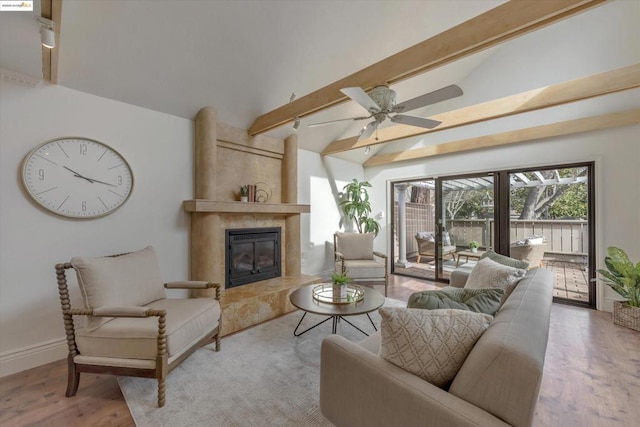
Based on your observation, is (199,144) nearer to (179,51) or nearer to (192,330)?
(179,51)

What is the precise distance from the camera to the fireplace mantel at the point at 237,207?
298 centimetres

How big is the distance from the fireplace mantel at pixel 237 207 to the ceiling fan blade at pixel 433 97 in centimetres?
209

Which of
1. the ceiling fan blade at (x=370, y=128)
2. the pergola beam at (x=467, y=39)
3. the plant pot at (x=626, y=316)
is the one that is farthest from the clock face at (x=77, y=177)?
the plant pot at (x=626, y=316)

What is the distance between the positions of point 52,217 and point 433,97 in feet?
11.1

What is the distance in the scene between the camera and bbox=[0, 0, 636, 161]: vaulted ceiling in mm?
2037

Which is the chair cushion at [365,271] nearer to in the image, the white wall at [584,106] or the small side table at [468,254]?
the small side table at [468,254]

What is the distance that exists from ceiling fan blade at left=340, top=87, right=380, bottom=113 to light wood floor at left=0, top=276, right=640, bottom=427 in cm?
247

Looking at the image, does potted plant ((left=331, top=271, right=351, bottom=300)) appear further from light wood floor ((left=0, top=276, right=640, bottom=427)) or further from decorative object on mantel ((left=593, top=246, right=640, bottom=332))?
decorative object on mantel ((left=593, top=246, right=640, bottom=332))

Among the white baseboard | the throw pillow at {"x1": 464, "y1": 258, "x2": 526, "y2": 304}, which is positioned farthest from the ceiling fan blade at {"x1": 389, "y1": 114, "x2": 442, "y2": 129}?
the white baseboard

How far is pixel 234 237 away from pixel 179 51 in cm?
216

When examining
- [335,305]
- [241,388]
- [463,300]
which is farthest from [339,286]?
[463,300]

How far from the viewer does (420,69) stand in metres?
2.19

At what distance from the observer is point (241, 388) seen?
6.18 feet

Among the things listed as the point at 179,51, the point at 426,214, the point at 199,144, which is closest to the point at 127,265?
the point at 199,144
